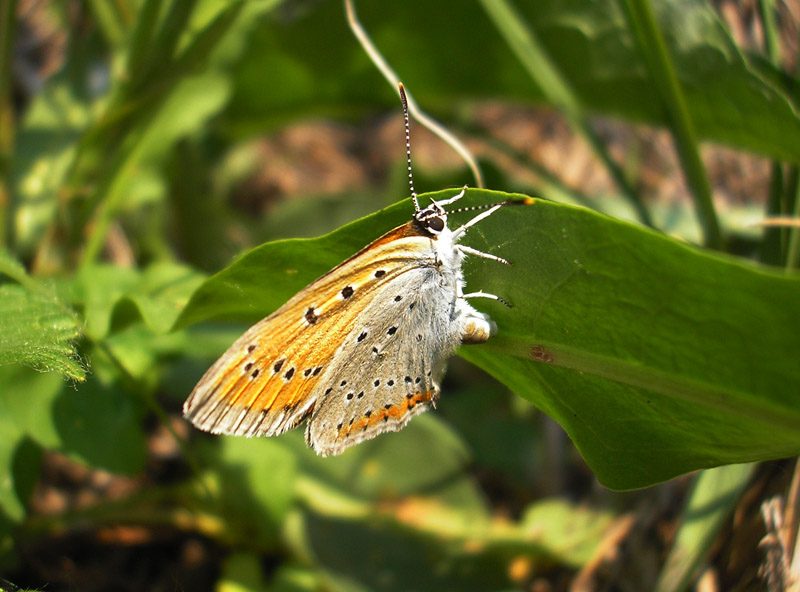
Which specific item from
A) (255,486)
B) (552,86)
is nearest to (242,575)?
(255,486)

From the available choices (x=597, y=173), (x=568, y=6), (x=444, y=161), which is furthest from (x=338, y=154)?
(x=568, y=6)

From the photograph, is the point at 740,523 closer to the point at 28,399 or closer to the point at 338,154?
the point at 28,399

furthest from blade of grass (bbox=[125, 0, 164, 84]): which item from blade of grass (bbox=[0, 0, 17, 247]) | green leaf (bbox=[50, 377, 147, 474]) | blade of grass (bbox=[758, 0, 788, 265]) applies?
blade of grass (bbox=[758, 0, 788, 265])

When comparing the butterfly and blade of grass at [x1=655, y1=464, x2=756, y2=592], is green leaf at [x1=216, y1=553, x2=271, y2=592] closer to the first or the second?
the butterfly

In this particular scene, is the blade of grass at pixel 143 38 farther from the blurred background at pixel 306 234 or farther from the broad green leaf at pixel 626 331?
the broad green leaf at pixel 626 331

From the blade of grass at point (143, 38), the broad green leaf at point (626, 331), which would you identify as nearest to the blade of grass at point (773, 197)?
the broad green leaf at point (626, 331)

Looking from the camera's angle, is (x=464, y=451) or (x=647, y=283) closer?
(x=647, y=283)
